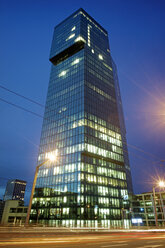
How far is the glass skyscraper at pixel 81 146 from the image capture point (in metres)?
56.7

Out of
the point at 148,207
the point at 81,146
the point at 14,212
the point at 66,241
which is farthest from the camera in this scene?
the point at 148,207

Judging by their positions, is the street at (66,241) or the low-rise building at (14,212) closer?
the street at (66,241)

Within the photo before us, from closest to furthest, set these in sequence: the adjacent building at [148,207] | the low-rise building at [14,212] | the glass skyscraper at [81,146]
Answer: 1. the glass skyscraper at [81,146]
2. the adjacent building at [148,207]
3. the low-rise building at [14,212]

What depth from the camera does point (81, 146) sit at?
62625 millimetres

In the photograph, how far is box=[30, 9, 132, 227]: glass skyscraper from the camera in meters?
A: 56.7

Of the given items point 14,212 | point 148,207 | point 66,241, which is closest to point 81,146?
point 66,241

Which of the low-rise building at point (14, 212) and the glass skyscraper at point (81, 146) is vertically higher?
the glass skyscraper at point (81, 146)

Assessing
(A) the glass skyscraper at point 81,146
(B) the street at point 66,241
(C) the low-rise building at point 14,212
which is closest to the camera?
(B) the street at point 66,241

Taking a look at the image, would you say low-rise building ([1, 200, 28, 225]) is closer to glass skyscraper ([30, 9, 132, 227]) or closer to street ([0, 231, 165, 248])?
glass skyscraper ([30, 9, 132, 227])

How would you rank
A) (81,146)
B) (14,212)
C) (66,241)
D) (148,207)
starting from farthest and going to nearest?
(148,207)
(14,212)
(81,146)
(66,241)

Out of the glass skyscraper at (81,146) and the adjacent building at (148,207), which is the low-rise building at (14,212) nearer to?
the glass skyscraper at (81,146)

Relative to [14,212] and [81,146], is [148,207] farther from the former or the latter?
[14,212]

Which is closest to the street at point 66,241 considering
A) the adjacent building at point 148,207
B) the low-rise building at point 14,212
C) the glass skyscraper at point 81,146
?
the glass skyscraper at point 81,146

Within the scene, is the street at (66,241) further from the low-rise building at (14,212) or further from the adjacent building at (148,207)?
the low-rise building at (14,212)
